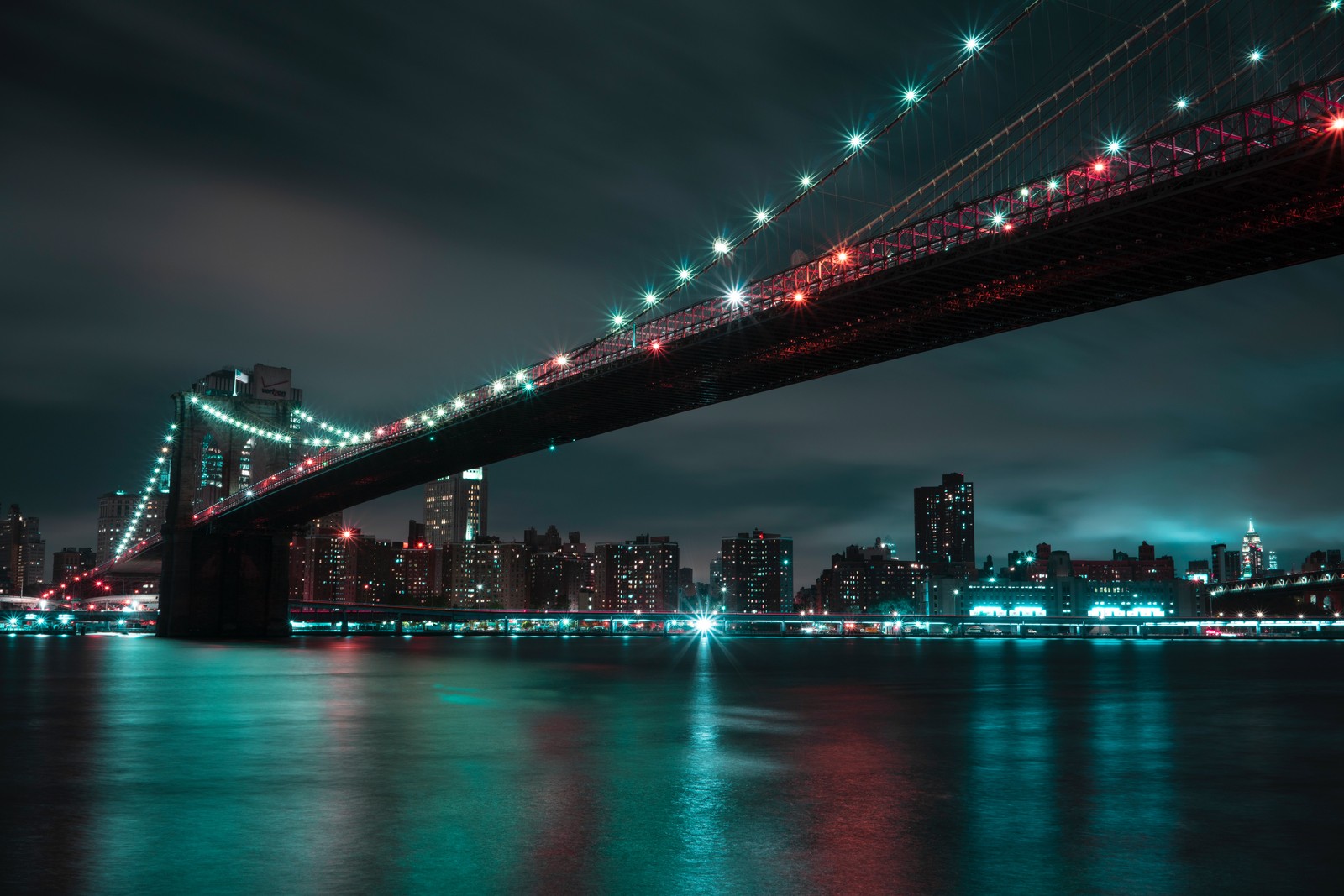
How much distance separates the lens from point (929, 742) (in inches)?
723

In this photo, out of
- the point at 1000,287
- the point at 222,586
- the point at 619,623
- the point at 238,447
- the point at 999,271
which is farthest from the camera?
the point at 619,623

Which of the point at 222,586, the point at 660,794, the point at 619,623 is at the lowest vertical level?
the point at 619,623

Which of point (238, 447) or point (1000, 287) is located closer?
point (1000, 287)

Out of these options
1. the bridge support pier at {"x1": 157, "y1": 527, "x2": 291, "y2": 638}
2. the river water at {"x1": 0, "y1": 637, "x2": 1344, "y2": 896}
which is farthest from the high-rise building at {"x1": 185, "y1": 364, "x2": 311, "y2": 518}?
the river water at {"x1": 0, "y1": 637, "x2": 1344, "y2": 896}

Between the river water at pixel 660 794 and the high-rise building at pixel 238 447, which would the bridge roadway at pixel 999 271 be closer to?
the river water at pixel 660 794

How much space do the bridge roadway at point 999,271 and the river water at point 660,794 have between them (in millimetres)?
13931

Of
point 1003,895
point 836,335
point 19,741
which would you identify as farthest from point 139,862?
point 836,335

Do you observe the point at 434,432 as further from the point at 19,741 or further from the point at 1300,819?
the point at 1300,819

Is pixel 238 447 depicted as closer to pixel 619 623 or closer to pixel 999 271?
pixel 999 271

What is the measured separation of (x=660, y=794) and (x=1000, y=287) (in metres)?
32.4

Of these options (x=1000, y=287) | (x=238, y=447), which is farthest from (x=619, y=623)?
(x=1000, y=287)

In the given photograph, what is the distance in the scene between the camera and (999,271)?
1554 inches

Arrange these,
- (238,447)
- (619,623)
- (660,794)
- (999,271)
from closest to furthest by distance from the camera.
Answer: (660,794)
(999,271)
(238,447)
(619,623)

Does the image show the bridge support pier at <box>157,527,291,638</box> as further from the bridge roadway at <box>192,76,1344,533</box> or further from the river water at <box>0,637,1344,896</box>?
the river water at <box>0,637,1344,896</box>
